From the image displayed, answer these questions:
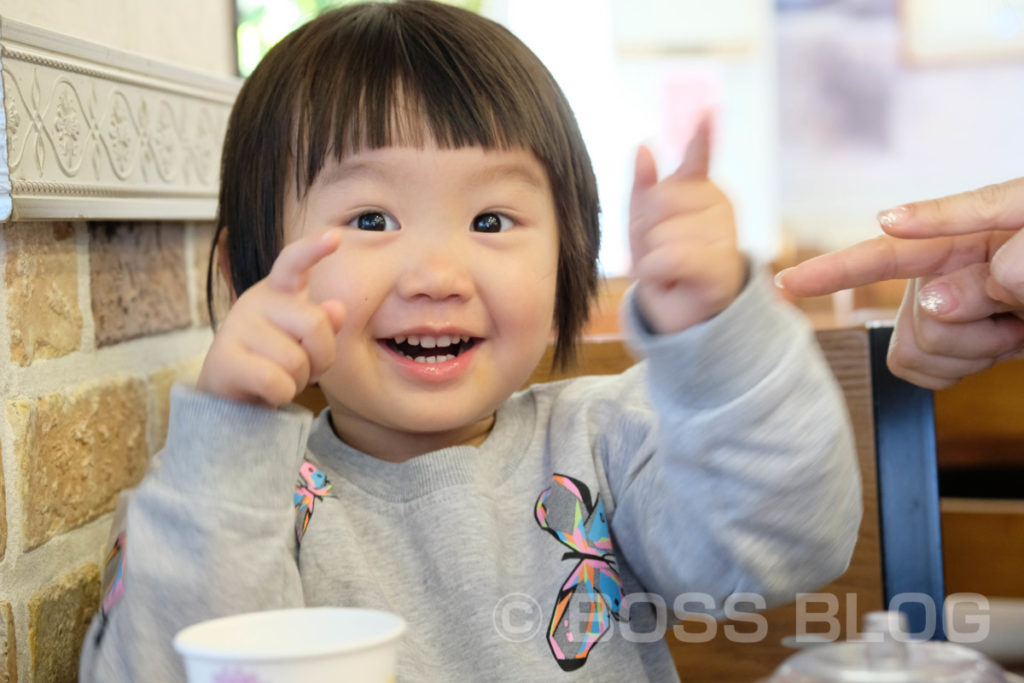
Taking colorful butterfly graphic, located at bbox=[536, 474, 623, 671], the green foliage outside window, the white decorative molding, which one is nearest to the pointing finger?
colorful butterfly graphic, located at bbox=[536, 474, 623, 671]

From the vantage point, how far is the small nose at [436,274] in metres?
0.92

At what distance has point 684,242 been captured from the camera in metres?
0.74

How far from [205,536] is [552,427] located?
0.38 meters

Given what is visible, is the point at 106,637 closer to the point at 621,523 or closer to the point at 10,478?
the point at 10,478

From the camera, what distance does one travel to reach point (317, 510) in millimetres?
961

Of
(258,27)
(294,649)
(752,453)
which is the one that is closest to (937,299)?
(752,453)

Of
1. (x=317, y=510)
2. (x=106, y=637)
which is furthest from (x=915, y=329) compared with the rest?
(x=106, y=637)

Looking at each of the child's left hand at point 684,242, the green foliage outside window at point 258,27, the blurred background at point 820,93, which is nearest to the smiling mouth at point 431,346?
the child's left hand at point 684,242

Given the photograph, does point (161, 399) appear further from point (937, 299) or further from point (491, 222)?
point (937, 299)

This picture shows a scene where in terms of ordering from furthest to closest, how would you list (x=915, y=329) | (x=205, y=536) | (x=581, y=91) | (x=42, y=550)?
(x=581, y=91)
(x=915, y=329)
(x=42, y=550)
(x=205, y=536)

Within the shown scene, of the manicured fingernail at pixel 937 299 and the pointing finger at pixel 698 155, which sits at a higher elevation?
the pointing finger at pixel 698 155

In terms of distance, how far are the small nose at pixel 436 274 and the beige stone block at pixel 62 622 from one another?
1.20 ft

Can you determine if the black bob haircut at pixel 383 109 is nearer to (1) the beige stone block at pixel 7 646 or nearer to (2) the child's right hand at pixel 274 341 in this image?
(2) the child's right hand at pixel 274 341

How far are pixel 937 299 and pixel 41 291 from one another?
746mm
